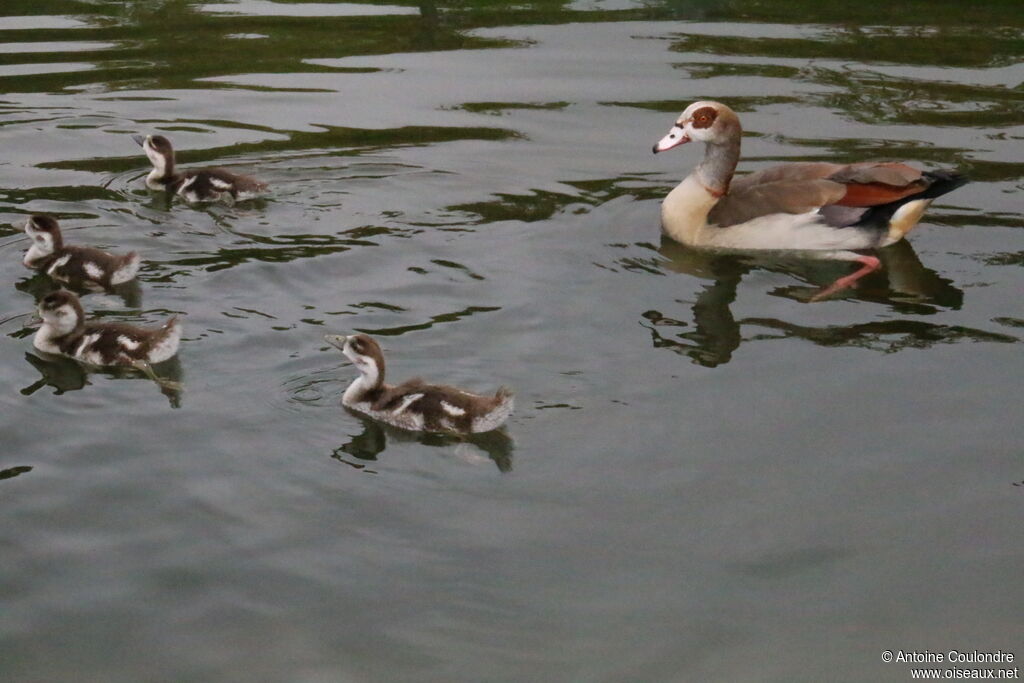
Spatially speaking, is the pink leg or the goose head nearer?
the pink leg

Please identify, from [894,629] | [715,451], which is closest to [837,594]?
[894,629]

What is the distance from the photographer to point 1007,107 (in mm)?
12406

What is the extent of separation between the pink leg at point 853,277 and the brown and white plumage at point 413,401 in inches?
108

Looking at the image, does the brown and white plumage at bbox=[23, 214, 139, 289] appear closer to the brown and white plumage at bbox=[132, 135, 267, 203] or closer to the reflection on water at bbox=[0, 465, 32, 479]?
the brown and white plumage at bbox=[132, 135, 267, 203]

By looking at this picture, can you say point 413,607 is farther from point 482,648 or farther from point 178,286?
point 178,286

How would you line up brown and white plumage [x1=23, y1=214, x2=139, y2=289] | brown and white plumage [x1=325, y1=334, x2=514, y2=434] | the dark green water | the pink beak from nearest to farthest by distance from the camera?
the dark green water → brown and white plumage [x1=325, y1=334, x2=514, y2=434] → brown and white plumage [x1=23, y1=214, x2=139, y2=289] → the pink beak

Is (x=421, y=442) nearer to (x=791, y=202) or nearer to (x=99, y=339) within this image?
(x=99, y=339)

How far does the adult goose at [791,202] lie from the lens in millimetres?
9523

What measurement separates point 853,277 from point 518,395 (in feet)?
9.46

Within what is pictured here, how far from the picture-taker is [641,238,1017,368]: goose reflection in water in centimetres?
824

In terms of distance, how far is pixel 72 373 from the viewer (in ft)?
25.9

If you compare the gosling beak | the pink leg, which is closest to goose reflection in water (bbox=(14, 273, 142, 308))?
the gosling beak

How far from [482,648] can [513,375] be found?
252 cm

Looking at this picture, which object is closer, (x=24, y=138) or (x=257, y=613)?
(x=257, y=613)
